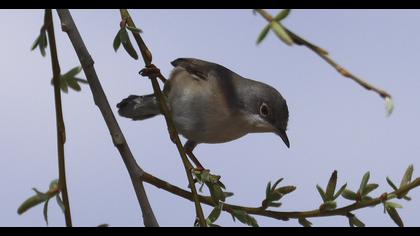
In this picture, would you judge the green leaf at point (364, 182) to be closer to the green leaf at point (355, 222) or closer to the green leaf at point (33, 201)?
the green leaf at point (355, 222)

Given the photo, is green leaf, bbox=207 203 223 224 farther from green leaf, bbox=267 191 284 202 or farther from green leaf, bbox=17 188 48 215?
green leaf, bbox=17 188 48 215

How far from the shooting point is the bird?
7.11m

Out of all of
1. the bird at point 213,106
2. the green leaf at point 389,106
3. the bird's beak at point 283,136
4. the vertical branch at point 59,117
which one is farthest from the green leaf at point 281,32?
the bird's beak at point 283,136

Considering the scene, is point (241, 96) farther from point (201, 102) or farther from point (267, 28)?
point (267, 28)

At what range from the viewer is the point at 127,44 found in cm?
391

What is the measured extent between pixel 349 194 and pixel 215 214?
726 mm

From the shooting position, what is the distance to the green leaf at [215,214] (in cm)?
370

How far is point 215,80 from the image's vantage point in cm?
772

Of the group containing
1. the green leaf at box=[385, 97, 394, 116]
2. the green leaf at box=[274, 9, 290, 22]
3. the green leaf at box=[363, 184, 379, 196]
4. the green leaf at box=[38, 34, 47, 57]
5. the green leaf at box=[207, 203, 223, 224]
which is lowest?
the green leaf at box=[207, 203, 223, 224]

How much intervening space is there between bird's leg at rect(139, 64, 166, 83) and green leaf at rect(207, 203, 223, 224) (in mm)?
838

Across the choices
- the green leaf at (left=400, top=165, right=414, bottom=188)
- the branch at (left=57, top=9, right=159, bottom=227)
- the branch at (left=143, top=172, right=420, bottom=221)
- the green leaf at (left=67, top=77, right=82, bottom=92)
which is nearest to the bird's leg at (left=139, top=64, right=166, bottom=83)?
the branch at (left=57, top=9, right=159, bottom=227)

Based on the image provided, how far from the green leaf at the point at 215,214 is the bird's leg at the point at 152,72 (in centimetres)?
84
